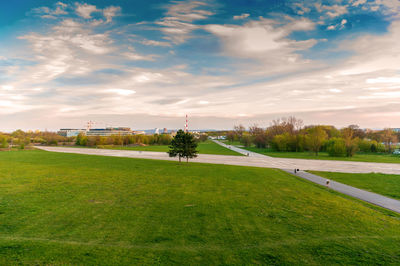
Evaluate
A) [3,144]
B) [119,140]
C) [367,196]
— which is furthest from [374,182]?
[119,140]

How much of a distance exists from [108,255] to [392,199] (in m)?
20.8

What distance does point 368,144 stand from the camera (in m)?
62.6

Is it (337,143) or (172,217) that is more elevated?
(337,143)

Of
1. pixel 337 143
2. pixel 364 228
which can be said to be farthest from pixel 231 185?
pixel 337 143

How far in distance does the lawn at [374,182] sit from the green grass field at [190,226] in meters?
5.07

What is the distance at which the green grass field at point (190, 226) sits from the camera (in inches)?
280

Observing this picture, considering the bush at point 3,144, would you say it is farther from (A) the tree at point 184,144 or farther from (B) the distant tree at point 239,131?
(B) the distant tree at point 239,131

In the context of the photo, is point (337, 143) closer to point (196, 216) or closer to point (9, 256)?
point (196, 216)

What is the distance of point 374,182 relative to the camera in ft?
70.6

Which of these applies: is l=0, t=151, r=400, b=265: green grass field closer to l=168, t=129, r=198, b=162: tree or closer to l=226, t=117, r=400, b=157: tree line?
l=168, t=129, r=198, b=162: tree

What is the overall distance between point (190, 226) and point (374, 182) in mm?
22577

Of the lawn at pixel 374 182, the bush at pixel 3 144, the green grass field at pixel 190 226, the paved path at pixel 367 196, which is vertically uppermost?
the bush at pixel 3 144

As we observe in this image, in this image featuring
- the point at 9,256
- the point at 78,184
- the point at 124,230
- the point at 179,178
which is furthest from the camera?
the point at 179,178

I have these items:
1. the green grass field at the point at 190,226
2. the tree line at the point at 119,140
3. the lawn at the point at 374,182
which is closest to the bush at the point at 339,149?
the lawn at the point at 374,182
